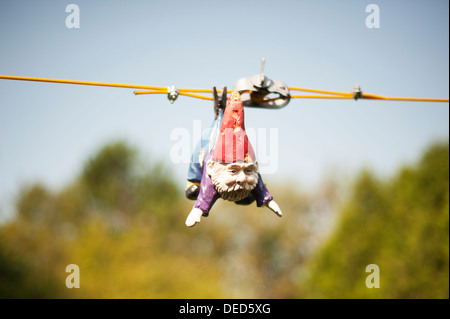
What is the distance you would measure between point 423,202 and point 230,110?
53.9 ft

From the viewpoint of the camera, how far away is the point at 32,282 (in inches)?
693

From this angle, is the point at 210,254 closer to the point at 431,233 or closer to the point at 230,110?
the point at 431,233

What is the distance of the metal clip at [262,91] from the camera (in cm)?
460

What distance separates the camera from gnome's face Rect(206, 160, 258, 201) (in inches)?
161

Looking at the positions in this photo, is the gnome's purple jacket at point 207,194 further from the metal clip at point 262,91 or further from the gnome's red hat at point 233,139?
the metal clip at point 262,91

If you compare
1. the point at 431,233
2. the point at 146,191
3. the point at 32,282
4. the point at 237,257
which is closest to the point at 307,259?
the point at 237,257

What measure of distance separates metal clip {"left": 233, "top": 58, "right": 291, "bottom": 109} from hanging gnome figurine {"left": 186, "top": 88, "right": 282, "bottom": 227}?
36cm

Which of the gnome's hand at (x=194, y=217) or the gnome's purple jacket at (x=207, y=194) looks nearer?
the gnome's hand at (x=194, y=217)

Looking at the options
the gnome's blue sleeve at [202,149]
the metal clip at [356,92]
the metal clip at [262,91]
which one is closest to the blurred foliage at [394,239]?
the metal clip at [356,92]

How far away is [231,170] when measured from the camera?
4.09 meters

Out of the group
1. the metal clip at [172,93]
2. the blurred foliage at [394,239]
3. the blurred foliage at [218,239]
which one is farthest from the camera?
the blurred foliage at [218,239]

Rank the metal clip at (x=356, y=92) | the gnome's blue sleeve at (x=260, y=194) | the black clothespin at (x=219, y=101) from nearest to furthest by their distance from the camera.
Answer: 1. the gnome's blue sleeve at (x=260, y=194)
2. the black clothespin at (x=219, y=101)
3. the metal clip at (x=356, y=92)

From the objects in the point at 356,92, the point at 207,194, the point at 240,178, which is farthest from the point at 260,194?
the point at 356,92

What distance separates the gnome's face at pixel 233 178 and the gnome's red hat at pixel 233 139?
55 millimetres
